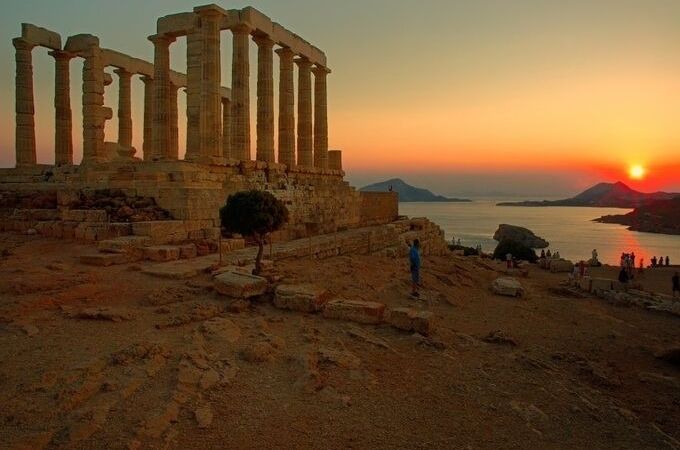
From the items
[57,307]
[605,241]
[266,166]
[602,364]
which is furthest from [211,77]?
[605,241]

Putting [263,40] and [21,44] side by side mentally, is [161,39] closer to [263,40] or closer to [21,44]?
[263,40]

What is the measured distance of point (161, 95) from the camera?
21094 millimetres

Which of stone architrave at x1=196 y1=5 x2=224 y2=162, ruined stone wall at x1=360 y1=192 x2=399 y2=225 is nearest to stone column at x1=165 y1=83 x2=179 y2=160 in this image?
stone architrave at x1=196 y1=5 x2=224 y2=162

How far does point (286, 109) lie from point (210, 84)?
5.62 m

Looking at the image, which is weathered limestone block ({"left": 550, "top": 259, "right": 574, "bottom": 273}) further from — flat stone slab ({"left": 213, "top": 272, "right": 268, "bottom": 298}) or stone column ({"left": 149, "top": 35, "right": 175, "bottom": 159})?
flat stone slab ({"left": 213, "top": 272, "right": 268, "bottom": 298})

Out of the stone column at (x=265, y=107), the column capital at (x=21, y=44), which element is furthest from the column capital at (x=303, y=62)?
the column capital at (x=21, y=44)

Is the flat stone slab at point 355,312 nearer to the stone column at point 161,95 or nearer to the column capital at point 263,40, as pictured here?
the stone column at point 161,95

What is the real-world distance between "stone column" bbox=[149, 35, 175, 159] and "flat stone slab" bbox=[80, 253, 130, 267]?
10.0 m

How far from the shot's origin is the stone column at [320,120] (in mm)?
26531

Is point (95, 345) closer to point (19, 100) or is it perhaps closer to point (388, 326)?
point (388, 326)

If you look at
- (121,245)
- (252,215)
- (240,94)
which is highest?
(240,94)

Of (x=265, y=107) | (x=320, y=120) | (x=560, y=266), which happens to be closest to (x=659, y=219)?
(x=560, y=266)

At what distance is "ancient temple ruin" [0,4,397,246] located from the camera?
15.3 m

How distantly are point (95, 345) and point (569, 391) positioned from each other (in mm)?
6941
